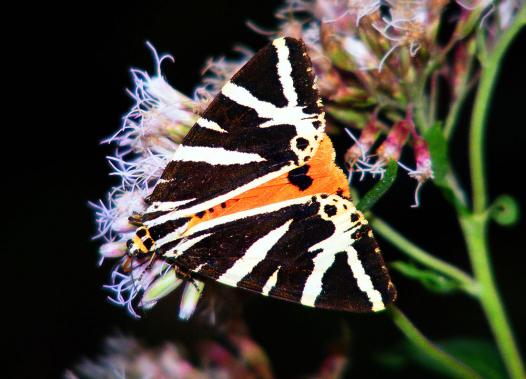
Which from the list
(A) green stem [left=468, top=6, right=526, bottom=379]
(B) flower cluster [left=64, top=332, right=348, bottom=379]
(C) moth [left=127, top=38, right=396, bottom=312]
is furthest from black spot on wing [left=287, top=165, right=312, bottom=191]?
→ (B) flower cluster [left=64, top=332, right=348, bottom=379]

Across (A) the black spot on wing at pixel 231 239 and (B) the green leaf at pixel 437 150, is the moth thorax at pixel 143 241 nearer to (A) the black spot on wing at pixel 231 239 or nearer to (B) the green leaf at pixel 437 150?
(A) the black spot on wing at pixel 231 239

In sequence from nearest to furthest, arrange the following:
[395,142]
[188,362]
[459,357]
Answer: [395,142] → [459,357] → [188,362]

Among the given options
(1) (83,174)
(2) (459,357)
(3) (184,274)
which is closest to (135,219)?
(3) (184,274)

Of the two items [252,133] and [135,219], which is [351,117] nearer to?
[252,133]

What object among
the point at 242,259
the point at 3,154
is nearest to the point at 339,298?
the point at 242,259

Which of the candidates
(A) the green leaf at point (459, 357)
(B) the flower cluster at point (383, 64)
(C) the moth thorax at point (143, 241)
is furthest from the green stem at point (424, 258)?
(C) the moth thorax at point (143, 241)

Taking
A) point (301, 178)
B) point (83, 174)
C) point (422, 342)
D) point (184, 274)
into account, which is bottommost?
point (83, 174)
